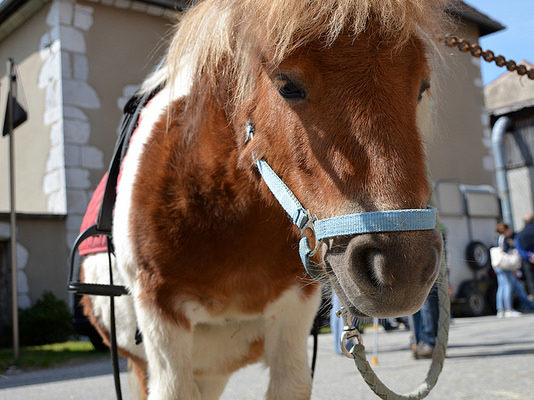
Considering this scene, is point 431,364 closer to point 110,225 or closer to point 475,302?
point 110,225

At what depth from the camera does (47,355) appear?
255 inches

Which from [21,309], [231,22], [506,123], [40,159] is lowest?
[21,309]

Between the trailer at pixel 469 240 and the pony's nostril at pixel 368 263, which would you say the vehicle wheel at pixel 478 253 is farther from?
the pony's nostril at pixel 368 263

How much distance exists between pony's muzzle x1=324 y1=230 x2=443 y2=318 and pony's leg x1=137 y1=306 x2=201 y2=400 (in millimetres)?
754

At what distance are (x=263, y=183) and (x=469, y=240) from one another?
1144 centimetres

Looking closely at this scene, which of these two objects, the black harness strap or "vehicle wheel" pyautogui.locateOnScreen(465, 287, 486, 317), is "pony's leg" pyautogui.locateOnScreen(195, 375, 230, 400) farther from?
"vehicle wheel" pyautogui.locateOnScreen(465, 287, 486, 317)

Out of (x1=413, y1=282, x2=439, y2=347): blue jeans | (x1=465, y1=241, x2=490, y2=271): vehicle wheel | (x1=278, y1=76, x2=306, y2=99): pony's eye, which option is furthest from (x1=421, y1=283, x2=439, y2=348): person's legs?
(x1=465, y1=241, x2=490, y2=271): vehicle wheel

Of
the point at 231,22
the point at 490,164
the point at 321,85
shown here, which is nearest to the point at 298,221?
the point at 321,85

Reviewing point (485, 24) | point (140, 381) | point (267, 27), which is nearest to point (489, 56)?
point (267, 27)

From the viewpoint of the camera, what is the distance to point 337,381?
4.58 m

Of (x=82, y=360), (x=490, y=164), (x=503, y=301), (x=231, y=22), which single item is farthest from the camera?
(x=490, y=164)

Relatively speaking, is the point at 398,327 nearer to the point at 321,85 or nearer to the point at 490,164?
the point at 490,164

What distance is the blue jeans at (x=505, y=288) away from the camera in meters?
9.60

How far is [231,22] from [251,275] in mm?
865
